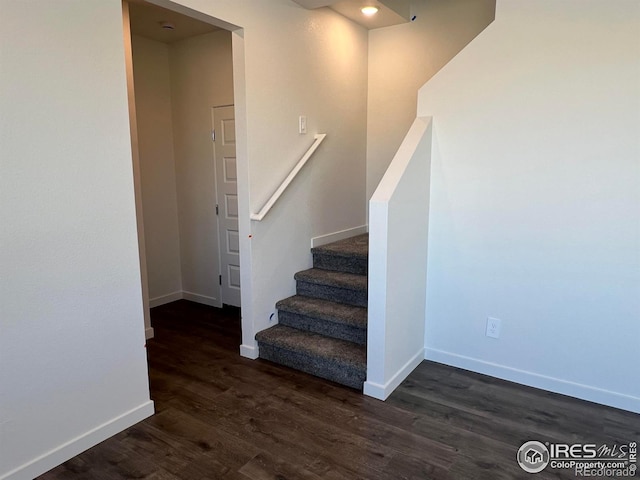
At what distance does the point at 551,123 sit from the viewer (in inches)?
99.0

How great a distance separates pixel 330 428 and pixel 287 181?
168 cm

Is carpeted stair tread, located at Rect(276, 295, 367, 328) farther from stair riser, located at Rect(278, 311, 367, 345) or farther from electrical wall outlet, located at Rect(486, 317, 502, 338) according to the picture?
electrical wall outlet, located at Rect(486, 317, 502, 338)

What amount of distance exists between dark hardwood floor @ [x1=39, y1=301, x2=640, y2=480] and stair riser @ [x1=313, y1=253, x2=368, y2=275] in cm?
85

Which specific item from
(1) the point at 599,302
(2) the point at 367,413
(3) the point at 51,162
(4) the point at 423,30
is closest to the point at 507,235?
(1) the point at 599,302

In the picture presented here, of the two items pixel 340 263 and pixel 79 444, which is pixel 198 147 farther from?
pixel 79 444

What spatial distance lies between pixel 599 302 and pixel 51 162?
9.54ft

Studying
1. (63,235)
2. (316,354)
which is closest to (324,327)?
(316,354)

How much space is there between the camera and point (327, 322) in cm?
312

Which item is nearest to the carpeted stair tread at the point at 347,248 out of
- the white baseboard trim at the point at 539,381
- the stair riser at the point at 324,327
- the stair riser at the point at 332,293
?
the stair riser at the point at 332,293

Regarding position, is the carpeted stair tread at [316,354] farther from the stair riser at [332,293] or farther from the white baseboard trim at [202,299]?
the white baseboard trim at [202,299]

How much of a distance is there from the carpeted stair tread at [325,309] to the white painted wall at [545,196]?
63 cm

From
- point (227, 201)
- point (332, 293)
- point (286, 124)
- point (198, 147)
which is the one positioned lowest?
point (332, 293)

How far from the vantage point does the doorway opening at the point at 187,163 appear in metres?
4.03

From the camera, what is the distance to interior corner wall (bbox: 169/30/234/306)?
4004 mm
